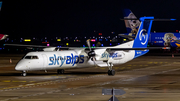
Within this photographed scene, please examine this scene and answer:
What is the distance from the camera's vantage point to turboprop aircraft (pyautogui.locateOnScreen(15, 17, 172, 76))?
26234 millimetres

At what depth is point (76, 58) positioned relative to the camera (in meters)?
29.0

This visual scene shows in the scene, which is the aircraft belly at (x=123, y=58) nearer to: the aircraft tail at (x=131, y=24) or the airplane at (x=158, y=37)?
the airplane at (x=158, y=37)

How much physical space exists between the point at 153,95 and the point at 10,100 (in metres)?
7.64

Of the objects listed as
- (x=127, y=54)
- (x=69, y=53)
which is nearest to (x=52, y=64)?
(x=69, y=53)

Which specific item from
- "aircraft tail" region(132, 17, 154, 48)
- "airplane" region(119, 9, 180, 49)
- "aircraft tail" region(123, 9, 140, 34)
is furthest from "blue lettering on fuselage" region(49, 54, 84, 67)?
"aircraft tail" region(123, 9, 140, 34)

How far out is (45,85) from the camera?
21844 millimetres

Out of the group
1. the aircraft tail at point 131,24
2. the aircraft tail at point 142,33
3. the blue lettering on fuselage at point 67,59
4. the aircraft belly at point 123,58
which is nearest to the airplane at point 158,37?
the aircraft tail at point 131,24

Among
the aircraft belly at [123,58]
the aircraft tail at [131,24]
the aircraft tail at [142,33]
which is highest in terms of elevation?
the aircraft tail at [131,24]

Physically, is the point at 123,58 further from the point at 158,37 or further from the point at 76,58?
the point at 158,37

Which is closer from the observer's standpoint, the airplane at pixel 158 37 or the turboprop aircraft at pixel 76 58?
the turboprop aircraft at pixel 76 58

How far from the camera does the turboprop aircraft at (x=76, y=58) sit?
26.2 m

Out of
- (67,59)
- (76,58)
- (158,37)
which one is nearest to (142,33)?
(76,58)

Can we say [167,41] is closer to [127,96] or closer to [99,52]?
[99,52]

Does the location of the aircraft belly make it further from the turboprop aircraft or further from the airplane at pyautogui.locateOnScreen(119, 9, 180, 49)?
the airplane at pyautogui.locateOnScreen(119, 9, 180, 49)
